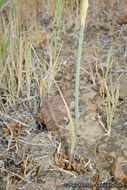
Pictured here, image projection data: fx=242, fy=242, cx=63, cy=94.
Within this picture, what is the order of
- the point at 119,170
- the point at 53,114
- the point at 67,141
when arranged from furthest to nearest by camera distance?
the point at 53,114 < the point at 67,141 < the point at 119,170

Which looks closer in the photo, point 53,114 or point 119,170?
point 119,170

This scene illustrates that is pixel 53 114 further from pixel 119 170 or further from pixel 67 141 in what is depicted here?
pixel 119 170

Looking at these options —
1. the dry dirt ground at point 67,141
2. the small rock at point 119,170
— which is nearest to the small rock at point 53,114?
the dry dirt ground at point 67,141

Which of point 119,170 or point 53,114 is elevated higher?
point 53,114

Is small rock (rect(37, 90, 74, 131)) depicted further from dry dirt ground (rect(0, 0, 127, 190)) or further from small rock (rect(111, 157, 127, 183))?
small rock (rect(111, 157, 127, 183))

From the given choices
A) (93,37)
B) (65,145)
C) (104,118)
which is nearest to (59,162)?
(65,145)

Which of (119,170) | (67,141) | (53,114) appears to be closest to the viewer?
(119,170)

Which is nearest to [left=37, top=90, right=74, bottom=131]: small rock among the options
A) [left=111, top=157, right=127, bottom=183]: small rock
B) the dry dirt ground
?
the dry dirt ground

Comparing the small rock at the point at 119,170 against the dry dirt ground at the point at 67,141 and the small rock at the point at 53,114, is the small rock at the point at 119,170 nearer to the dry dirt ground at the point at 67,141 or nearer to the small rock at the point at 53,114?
the dry dirt ground at the point at 67,141

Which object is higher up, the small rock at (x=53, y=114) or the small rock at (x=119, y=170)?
the small rock at (x=53, y=114)

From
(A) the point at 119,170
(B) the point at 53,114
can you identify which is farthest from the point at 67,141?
(A) the point at 119,170

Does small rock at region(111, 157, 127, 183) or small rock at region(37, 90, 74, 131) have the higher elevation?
small rock at region(37, 90, 74, 131)

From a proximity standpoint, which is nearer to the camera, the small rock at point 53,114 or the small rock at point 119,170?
the small rock at point 119,170

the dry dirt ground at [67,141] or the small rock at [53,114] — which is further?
the small rock at [53,114]
